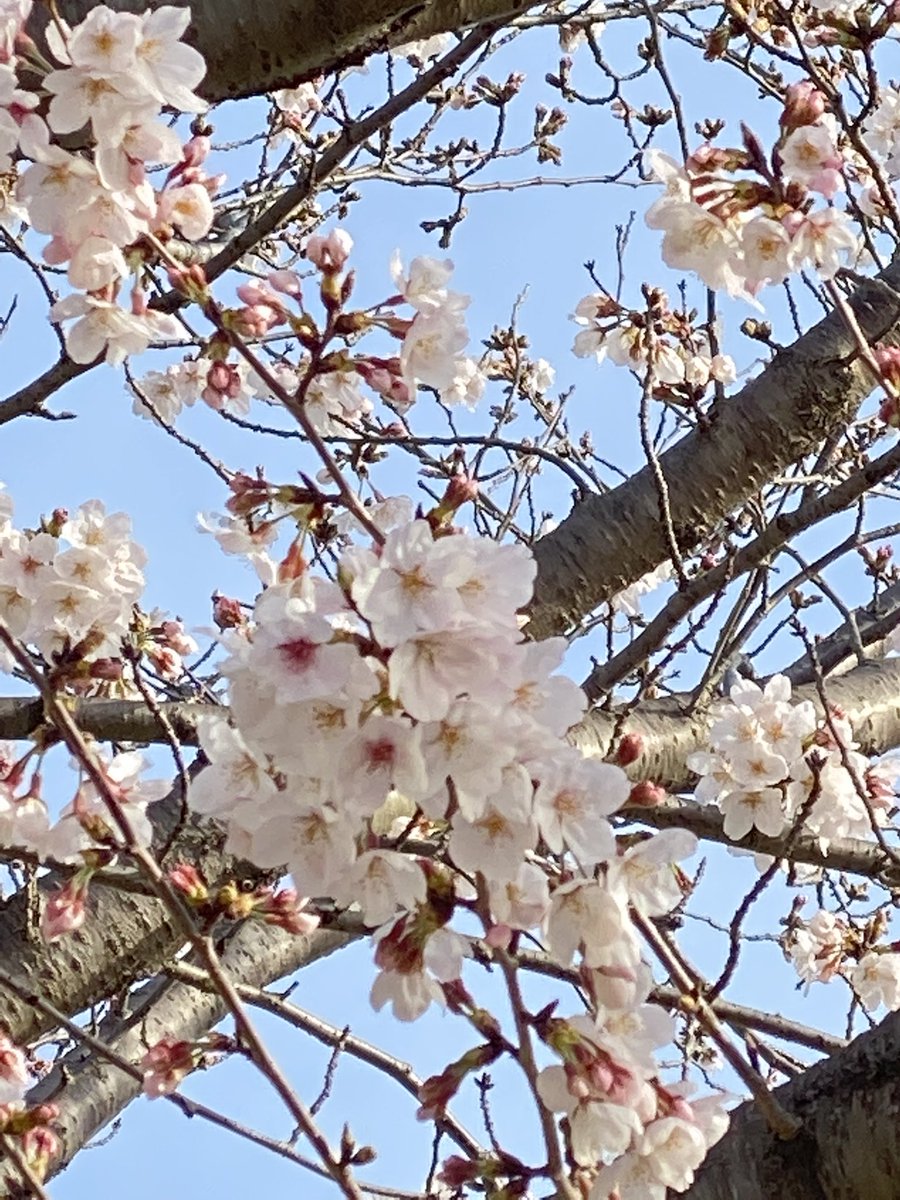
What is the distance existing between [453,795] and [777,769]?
1.42m

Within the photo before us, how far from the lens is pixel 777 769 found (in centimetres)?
213

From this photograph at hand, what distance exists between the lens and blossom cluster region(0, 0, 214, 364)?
1.04 m

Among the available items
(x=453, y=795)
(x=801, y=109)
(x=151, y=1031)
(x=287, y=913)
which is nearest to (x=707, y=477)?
(x=801, y=109)

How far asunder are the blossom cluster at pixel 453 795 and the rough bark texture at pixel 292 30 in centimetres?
102

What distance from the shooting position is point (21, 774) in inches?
56.1

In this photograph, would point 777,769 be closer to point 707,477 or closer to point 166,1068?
point 707,477

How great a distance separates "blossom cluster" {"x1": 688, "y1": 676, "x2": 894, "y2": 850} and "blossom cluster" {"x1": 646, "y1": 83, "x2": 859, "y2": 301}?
2.73 ft

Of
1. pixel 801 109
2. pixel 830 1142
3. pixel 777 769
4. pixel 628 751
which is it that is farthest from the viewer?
pixel 777 769

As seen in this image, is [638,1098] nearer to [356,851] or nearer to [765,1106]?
[765,1106]

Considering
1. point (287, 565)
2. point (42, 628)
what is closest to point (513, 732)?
point (287, 565)

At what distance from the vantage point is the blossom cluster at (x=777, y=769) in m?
2.12

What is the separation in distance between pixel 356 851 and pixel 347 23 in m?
1.29

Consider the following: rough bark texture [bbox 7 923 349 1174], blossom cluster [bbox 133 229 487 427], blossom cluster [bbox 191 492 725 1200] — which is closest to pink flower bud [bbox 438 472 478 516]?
blossom cluster [bbox 191 492 725 1200]

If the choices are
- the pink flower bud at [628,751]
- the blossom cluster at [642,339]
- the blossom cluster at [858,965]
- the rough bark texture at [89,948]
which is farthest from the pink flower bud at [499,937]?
the blossom cluster at [858,965]
